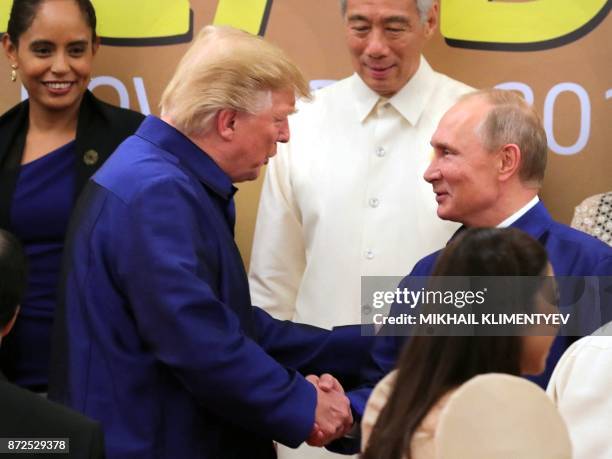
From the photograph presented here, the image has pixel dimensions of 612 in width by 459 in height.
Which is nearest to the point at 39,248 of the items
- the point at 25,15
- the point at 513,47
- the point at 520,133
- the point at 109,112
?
the point at 109,112

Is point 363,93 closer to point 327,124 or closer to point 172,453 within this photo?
point 327,124

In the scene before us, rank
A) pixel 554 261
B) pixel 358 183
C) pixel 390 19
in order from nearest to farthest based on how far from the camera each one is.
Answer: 1. pixel 554 261
2. pixel 390 19
3. pixel 358 183

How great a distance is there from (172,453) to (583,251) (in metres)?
0.97

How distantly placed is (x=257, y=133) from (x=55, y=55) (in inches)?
42.3

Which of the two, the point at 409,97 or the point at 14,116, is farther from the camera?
the point at 14,116

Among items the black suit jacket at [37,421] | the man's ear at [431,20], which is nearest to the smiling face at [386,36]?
the man's ear at [431,20]

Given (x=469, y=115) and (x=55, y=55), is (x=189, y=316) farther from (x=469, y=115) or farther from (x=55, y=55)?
(x=55, y=55)

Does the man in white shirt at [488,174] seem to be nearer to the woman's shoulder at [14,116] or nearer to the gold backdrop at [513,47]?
the gold backdrop at [513,47]

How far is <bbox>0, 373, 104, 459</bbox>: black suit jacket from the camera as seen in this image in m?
1.77

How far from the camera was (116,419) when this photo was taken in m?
2.51

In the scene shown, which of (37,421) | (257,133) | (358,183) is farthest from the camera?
(358,183)

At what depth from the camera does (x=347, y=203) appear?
3.38 m

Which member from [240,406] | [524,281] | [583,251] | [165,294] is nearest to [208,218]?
[165,294]

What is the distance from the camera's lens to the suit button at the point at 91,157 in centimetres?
342
